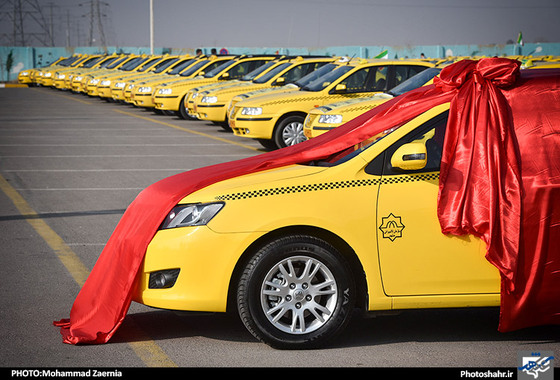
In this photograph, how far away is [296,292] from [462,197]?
114 centimetres

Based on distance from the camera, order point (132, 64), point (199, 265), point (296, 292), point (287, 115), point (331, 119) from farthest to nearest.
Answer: point (132, 64) → point (287, 115) → point (331, 119) → point (296, 292) → point (199, 265)

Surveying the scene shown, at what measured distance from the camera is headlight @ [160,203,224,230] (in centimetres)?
519

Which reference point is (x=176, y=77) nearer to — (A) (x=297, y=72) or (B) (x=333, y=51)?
(A) (x=297, y=72)

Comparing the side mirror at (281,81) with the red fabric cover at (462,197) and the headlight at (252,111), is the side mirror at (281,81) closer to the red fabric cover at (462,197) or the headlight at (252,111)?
the headlight at (252,111)

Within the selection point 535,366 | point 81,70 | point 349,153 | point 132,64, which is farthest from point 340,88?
point 81,70

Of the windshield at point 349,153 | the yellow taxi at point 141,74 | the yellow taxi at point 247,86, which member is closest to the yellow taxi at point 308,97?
the yellow taxi at point 247,86

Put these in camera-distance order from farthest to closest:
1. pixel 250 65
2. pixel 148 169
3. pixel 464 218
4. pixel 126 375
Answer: pixel 250 65
pixel 148 169
pixel 464 218
pixel 126 375

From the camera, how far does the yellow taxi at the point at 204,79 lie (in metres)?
24.3

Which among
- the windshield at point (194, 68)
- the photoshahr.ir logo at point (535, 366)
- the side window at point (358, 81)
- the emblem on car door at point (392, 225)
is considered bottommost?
the photoshahr.ir logo at point (535, 366)

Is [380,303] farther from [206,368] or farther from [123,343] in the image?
[123,343]

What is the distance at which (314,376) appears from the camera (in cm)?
475

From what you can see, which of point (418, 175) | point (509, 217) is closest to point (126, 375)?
point (418, 175)

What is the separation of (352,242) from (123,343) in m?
1.56

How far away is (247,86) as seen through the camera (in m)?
20.4
